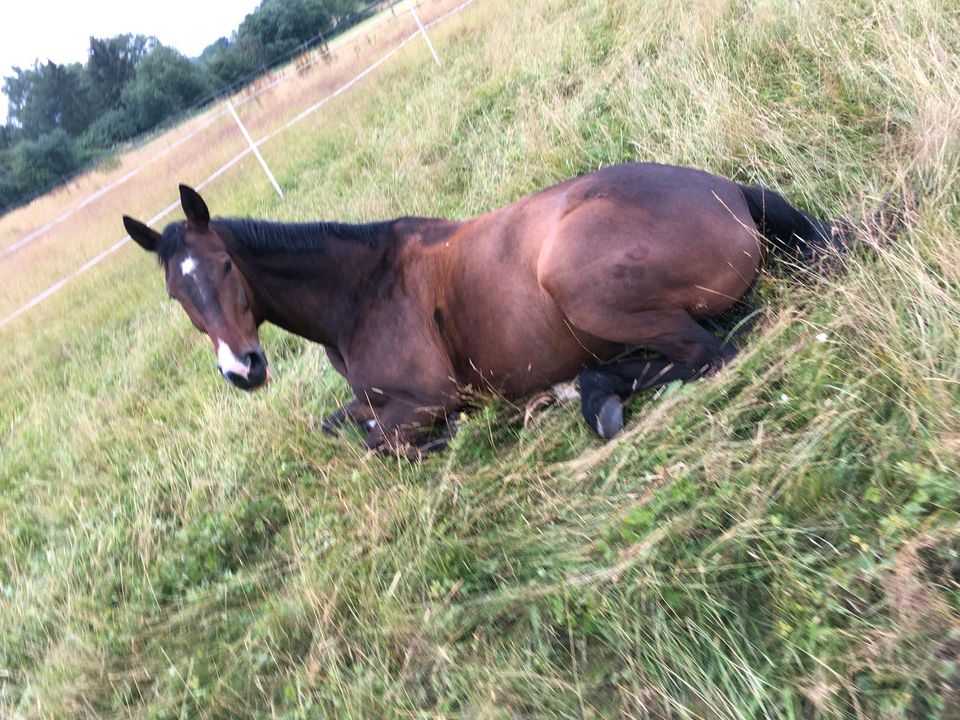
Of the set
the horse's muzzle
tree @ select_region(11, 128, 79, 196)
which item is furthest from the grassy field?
tree @ select_region(11, 128, 79, 196)

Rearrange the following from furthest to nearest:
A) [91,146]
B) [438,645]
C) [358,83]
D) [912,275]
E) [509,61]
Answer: [91,146], [358,83], [509,61], [912,275], [438,645]

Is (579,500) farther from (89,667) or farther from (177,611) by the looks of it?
(89,667)

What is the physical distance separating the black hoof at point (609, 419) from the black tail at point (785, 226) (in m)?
1.09

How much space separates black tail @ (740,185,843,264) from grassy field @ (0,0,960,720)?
220mm

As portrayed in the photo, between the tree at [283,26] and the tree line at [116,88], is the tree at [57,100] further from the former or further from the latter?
the tree at [283,26]

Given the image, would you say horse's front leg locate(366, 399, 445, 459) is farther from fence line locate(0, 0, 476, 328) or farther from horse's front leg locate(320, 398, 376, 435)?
fence line locate(0, 0, 476, 328)

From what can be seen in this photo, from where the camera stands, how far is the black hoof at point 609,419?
299cm

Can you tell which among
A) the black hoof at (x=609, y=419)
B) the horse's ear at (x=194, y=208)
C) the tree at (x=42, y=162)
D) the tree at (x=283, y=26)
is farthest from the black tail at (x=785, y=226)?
the tree at (x=283, y=26)

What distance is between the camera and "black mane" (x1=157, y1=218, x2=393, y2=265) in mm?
3613

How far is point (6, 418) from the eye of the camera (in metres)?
6.82

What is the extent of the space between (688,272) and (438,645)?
1914mm

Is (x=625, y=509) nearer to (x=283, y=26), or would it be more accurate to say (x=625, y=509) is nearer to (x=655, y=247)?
(x=655, y=247)

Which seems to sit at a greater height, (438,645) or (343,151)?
(343,151)

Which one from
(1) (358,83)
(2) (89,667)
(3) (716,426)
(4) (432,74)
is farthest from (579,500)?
(1) (358,83)
